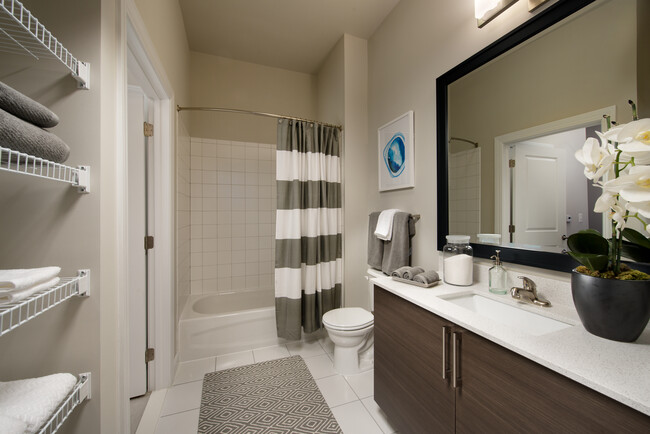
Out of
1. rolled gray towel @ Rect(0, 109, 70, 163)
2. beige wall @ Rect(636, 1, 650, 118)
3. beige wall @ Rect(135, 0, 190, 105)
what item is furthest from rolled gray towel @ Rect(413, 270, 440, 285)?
beige wall @ Rect(135, 0, 190, 105)

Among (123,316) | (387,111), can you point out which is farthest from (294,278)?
(387,111)

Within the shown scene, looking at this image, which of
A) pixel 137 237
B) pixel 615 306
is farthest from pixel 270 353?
pixel 615 306

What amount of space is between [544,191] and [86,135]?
1731mm

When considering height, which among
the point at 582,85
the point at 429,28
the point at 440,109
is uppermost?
the point at 429,28

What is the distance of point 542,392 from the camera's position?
2.23 feet

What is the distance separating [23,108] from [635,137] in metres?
1.44

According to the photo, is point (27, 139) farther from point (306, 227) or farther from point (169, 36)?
point (306, 227)

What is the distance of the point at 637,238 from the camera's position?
741mm

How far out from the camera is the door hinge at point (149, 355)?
1.70m

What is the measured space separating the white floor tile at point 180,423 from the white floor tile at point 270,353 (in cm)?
61

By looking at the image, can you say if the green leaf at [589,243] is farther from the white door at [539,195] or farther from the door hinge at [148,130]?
the door hinge at [148,130]

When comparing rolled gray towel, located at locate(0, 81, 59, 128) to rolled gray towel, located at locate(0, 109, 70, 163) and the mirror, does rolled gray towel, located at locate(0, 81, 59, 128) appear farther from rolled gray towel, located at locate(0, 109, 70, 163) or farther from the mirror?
the mirror

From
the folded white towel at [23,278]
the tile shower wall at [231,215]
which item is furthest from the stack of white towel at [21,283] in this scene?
the tile shower wall at [231,215]

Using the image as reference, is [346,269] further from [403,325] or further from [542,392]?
[542,392]
